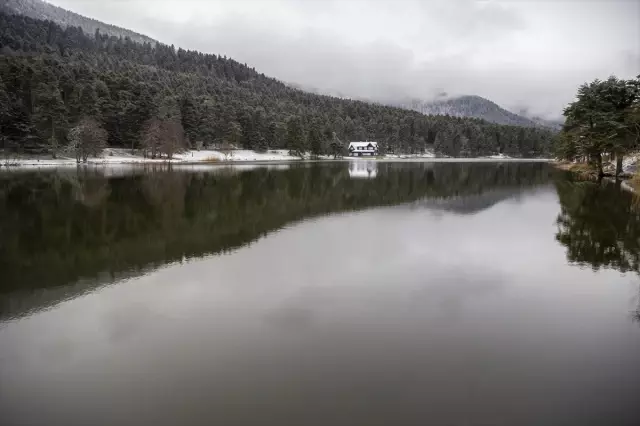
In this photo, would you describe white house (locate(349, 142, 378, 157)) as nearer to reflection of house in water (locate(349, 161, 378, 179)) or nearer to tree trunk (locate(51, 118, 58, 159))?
reflection of house in water (locate(349, 161, 378, 179))

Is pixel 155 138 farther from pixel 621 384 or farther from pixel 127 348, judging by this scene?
pixel 621 384

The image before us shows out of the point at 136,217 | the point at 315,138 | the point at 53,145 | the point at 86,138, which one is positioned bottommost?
the point at 136,217

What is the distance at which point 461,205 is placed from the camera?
3103 cm

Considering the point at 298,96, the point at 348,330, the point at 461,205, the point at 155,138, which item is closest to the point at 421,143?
the point at 298,96

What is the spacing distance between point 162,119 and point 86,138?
15807 millimetres

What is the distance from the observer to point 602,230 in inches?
829

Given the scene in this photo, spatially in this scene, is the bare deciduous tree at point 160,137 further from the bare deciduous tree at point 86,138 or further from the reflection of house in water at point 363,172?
the reflection of house in water at point 363,172

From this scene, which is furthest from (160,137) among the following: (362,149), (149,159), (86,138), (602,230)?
(362,149)

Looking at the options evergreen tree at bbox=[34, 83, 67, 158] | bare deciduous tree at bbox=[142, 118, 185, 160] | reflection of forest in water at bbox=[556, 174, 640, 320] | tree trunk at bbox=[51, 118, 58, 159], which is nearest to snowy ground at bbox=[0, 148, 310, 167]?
tree trunk at bbox=[51, 118, 58, 159]

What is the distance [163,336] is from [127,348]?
0.79m

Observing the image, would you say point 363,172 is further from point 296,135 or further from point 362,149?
point 362,149

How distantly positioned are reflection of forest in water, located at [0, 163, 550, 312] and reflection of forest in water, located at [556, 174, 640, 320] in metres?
10.8

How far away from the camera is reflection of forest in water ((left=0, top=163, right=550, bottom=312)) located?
48.0ft

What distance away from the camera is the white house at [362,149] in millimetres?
140250
